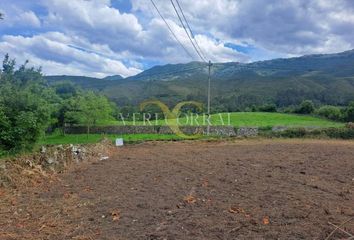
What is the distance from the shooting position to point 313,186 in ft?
31.2

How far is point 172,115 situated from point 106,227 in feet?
157

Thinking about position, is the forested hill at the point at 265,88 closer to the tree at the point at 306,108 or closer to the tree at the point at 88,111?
the tree at the point at 306,108

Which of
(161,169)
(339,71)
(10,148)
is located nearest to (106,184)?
(161,169)

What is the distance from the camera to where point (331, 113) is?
5238 centimetres

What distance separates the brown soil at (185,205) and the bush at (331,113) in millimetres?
41041

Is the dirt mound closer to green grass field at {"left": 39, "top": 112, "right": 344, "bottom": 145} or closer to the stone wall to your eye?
Result: green grass field at {"left": 39, "top": 112, "right": 344, "bottom": 145}

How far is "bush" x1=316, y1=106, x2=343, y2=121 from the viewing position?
166 ft

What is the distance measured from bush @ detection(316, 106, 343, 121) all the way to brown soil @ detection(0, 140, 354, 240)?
41.0 m

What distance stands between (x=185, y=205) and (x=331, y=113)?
5011cm

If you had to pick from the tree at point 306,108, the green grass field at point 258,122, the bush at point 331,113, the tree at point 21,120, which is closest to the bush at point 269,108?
the tree at point 306,108

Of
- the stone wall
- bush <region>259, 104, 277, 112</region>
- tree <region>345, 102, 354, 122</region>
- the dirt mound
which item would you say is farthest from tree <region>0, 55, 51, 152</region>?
bush <region>259, 104, 277, 112</region>

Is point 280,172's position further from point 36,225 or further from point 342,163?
point 36,225

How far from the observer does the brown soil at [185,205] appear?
5.84 meters

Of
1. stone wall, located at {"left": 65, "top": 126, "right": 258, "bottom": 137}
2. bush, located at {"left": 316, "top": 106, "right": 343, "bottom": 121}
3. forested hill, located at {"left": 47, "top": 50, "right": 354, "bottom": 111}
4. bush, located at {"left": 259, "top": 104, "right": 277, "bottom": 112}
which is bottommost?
stone wall, located at {"left": 65, "top": 126, "right": 258, "bottom": 137}
